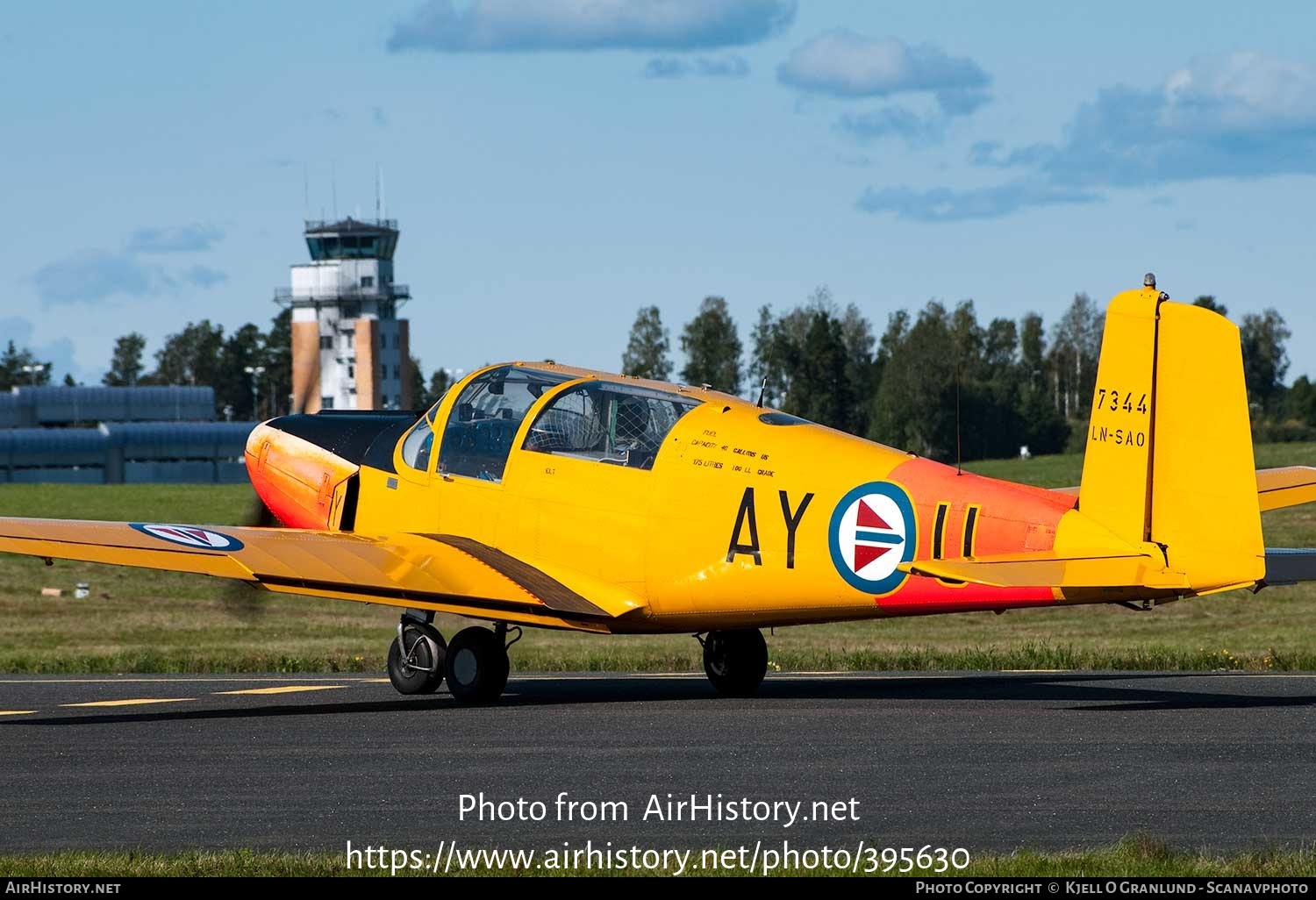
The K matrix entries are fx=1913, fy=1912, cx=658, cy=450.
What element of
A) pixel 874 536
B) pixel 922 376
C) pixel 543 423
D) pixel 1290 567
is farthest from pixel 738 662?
pixel 922 376

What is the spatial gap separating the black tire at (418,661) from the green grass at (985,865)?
7.43 m

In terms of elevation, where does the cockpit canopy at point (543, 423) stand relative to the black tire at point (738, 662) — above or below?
above

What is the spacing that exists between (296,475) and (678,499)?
468 cm

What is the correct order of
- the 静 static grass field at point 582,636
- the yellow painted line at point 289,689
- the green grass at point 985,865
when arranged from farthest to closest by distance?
the 静 static grass field at point 582,636
the yellow painted line at point 289,689
the green grass at point 985,865

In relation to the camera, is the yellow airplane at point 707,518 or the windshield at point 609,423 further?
the windshield at point 609,423

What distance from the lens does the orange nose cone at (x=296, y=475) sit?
17.8 meters

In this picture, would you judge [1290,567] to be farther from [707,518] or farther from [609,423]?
[609,423]

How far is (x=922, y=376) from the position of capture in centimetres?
12756

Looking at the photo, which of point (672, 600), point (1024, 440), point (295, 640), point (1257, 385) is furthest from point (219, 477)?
point (672, 600)

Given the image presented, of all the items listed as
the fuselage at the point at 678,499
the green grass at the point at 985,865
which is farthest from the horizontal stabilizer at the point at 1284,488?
the green grass at the point at 985,865

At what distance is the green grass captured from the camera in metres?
8.46

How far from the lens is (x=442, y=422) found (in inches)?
667

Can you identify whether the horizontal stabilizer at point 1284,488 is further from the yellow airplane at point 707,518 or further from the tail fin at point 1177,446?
the tail fin at point 1177,446

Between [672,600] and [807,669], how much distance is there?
227 inches
